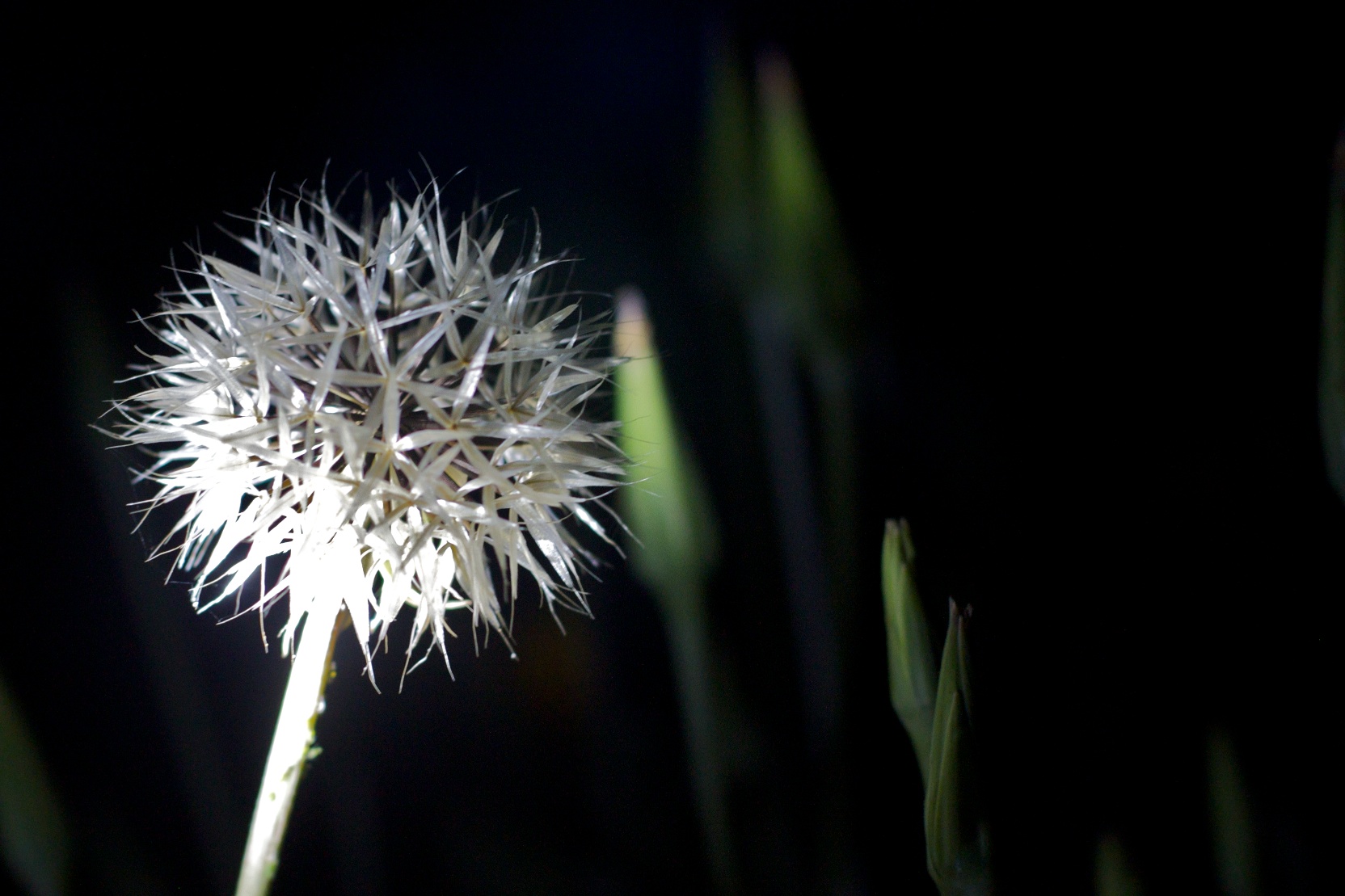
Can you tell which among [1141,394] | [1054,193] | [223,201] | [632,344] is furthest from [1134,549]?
[223,201]

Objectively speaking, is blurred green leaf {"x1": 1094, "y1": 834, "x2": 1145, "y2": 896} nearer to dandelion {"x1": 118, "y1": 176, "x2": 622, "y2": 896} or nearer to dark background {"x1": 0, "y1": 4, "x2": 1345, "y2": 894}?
dark background {"x1": 0, "y1": 4, "x2": 1345, "y2": 894}

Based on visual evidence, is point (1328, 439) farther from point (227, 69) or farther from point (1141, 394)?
point (227, 69)

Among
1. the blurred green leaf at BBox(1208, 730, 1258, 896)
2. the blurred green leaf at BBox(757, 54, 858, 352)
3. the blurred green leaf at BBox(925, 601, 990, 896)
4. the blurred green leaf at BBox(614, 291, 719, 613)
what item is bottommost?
the blurred green leaf at BBox(1208, 730, 1258, 896)

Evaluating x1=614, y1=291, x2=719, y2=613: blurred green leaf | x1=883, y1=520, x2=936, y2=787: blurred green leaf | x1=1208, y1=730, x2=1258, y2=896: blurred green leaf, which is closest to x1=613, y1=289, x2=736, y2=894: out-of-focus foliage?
x1=614, y1=291, x2=719, y2=613: blurred green leaf

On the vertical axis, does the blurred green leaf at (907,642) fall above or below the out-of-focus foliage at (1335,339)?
below

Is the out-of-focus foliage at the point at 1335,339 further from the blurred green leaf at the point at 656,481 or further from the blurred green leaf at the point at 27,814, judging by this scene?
the blurred green leaf at the point at 27,814

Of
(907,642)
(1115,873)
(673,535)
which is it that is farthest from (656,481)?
(1115,873)

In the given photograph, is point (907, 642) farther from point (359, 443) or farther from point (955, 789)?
point (359, 443)

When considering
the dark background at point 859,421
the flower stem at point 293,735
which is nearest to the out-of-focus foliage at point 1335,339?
the dark background at point 859,421
